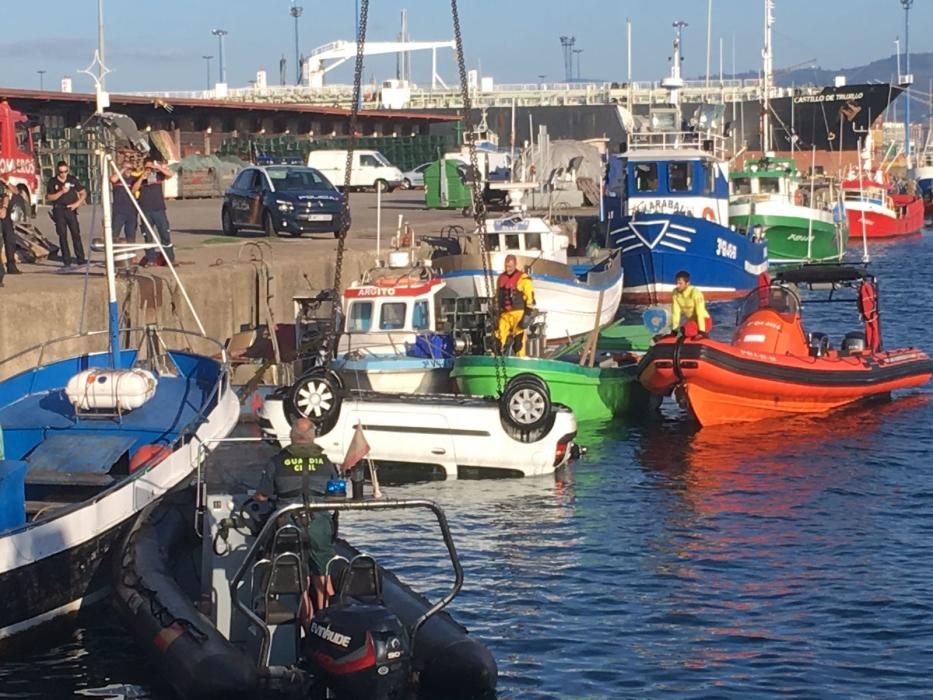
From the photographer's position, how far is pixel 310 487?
11977 millimetres

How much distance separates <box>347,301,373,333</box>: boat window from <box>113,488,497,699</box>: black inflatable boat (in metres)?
8.84

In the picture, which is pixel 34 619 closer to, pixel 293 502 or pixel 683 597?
pixel 293 502

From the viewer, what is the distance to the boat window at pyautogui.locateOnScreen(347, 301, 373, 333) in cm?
2155

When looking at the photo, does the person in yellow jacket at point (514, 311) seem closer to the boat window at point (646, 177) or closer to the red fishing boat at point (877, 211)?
the boat window at point (646, 177)

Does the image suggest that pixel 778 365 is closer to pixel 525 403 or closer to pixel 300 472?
pixel 525 403

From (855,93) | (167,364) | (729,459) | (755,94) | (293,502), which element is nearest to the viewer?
(293,502)

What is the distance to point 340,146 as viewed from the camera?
6412cm

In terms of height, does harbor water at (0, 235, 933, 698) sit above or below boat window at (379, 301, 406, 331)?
below

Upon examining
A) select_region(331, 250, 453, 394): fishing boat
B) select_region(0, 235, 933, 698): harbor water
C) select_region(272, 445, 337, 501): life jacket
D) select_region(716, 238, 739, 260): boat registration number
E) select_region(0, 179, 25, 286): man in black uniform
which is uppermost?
select_region(0, 179, 25, 286): man in black uniform

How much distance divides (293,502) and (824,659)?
430 centimetres

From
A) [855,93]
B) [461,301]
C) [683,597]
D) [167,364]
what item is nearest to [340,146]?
[855,93]

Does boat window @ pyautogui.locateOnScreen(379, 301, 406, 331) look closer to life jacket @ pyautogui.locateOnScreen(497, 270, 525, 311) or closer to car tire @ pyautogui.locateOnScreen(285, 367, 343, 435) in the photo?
life jacket @ pyautogui.locateOnScreen(497, 270, 525, 311)

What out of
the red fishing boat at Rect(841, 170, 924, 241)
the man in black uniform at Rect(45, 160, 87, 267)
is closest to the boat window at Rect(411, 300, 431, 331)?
the man in black uniform at Rect(45, 160, 87, 267)

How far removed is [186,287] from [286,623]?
42.8ft
